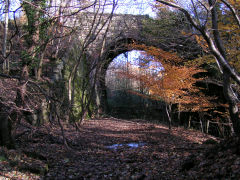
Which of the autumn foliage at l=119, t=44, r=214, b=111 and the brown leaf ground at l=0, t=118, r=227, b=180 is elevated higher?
the autumn foliage at l=119, t=44, r=214, b=111

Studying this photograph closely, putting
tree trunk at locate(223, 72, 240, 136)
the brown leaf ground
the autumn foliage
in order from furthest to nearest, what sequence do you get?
1. the autumn foliage
2. tree trunk at locate(223, 72, 240, 136)
3. the brown leaf ground

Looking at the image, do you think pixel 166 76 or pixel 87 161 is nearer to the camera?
pixel 87 161

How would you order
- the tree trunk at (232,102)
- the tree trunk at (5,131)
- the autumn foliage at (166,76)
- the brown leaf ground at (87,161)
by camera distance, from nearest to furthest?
1. the brown leaf ground at (87,161)
2. the tree trunk at (5,131)
3. the tree trunk at (232,102)
4. the autumn foliage at (166,76)

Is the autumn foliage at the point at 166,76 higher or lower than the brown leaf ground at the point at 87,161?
higher

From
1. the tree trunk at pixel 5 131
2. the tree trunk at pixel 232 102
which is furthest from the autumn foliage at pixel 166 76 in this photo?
the tree trunk at pixel 5 131

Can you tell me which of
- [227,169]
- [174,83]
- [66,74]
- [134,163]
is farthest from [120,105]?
[227,169]

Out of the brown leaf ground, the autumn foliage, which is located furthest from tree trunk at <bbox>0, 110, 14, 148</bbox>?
the autumn foliage

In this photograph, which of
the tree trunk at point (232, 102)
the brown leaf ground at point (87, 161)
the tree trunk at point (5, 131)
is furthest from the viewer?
the tree trunk at point (232, 102)

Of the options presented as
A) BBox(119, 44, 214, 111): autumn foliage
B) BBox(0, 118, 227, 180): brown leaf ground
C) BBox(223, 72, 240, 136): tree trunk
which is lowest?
BBox(0, 118, 227, 180): brown leaf ground

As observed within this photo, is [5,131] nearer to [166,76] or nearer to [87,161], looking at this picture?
[87,161]

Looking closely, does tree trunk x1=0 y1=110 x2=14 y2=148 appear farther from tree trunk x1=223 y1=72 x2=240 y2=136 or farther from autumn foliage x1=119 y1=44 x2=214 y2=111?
autumn foliage x1=119 y1=44 x2=214 y2=111

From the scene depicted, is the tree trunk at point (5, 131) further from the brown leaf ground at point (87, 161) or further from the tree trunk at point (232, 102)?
the tree trunk at point (232, 102)

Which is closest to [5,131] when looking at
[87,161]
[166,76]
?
[87,161]

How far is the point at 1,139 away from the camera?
5211 millimetres
